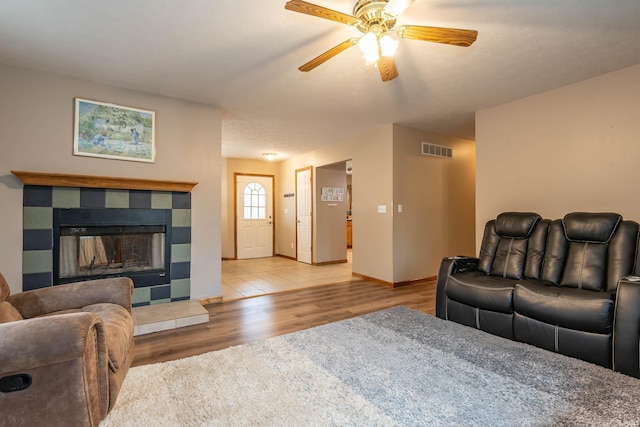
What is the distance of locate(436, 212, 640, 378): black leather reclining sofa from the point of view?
6.71 feet

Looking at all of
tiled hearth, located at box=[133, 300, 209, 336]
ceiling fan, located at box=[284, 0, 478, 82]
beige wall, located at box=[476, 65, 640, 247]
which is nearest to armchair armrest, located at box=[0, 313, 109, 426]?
tiled hearth, located at box=[133, 300, 209, 336]

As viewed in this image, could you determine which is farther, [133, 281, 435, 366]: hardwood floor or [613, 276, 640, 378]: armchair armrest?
[133, 281, 435, 366]: hardwood floor

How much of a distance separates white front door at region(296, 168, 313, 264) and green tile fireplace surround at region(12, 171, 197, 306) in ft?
10.9

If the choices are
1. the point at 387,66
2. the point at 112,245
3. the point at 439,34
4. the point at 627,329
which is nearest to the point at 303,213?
the point at 112,245

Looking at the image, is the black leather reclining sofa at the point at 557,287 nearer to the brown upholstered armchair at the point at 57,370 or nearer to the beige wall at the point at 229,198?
the brown upholstered armchair at the point at 57,370

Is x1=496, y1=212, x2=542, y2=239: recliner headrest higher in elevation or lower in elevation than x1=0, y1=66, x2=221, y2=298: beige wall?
lower

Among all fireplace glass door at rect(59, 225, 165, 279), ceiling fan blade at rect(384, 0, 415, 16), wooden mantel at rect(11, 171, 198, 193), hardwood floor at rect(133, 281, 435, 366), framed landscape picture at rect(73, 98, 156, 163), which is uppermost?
ceiling fan blade at rect(384, 0, 415, 16)

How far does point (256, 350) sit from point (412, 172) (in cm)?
358

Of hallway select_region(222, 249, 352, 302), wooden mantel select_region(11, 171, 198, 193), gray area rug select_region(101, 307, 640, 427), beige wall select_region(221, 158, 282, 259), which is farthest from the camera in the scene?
beige wall select_region(221, 158, 282, 259)

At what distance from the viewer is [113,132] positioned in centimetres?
324

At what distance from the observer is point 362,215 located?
520 cm

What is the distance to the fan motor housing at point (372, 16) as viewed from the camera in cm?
176

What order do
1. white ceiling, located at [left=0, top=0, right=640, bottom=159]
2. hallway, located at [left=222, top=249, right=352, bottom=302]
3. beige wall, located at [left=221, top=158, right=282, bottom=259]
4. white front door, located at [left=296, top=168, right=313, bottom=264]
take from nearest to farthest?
1. white ceiling, located at [left=0, top=0, right=640, bottom=159]
2. hallway, located at [left=222, top=249, right=352, bottom=302]
3. white front door, located at [left=296, top=168, right=313, bottom=264]
4. beige wall, located at [left=221, top=158, right=282, bottom=259]

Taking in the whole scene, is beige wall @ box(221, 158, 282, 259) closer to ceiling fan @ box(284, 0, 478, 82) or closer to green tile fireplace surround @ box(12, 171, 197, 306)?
green tile fireplace surround @ box(12, 171, 197, 306)
